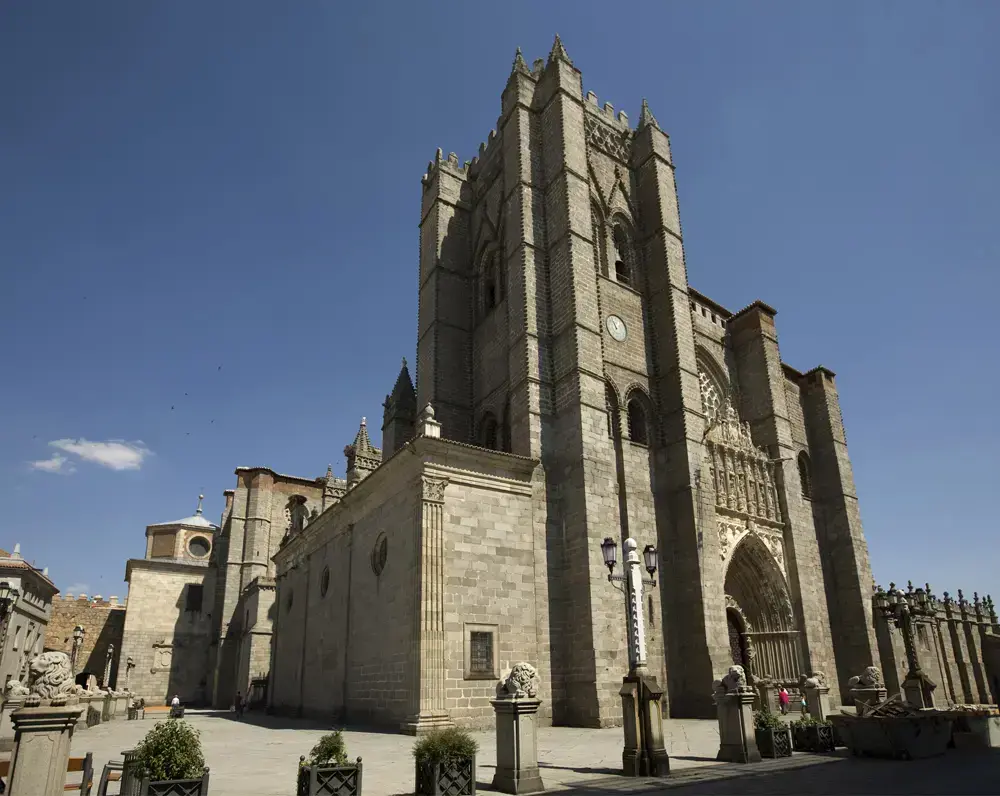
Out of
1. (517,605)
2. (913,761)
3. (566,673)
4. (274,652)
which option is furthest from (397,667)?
(274,652)

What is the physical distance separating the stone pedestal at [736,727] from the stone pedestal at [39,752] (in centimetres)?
938

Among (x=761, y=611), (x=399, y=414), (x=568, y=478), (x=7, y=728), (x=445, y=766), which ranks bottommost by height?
(x=7, y=728)

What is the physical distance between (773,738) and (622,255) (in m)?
18.4

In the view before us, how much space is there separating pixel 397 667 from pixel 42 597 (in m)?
32.2

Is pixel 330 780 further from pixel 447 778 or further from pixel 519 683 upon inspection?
pixel 519 683

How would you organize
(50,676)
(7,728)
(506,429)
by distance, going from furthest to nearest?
(506,429) < (7,728) < (50,676)

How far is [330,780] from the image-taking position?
23.9 ft

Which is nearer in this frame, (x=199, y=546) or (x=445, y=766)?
(x=445, y=766)

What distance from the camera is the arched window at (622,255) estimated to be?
2545cm

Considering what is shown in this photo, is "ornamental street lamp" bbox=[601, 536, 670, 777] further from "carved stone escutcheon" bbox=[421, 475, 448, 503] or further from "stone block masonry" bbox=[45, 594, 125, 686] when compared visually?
"stone block masonry" bbox=[45, 594, 125, 686]

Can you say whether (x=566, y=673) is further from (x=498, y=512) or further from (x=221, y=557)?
(x=221, y=557)

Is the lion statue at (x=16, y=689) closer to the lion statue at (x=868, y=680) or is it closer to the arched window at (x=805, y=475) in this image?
the lion statue at (x=868, y=680)

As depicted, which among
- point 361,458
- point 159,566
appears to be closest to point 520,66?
point 361,458

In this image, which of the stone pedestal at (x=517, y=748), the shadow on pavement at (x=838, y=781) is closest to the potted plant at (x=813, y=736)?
the shadow on pavement at (x=838, y=781)
